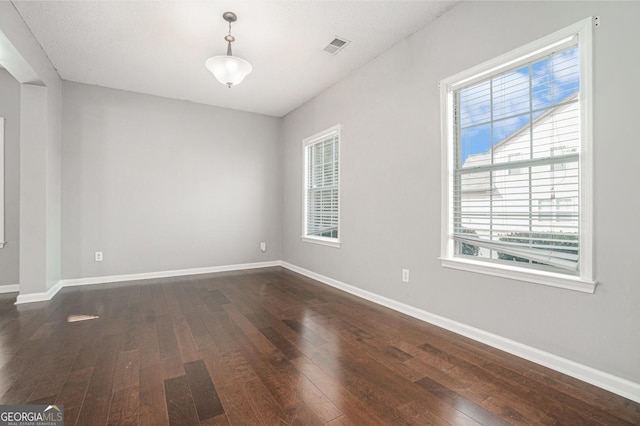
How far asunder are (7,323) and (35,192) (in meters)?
1.42

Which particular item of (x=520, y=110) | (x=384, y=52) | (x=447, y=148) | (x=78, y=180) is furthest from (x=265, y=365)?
(x=78, y=180)

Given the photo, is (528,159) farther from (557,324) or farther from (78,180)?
(78,180)

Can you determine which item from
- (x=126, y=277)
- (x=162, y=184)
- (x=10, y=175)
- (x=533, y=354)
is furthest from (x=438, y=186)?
(x=10, y=175)

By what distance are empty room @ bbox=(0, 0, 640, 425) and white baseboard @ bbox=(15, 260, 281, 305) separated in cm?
3

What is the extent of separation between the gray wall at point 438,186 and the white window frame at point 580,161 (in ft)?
0.13

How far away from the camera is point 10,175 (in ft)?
12.4

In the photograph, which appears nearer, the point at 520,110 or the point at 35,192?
the point at 520,110

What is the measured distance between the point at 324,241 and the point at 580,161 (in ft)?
9.86

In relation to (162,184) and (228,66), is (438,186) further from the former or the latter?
Answer: (162,184)

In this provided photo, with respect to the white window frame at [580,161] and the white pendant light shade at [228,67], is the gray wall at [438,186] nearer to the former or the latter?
the white window frame at [580,161]

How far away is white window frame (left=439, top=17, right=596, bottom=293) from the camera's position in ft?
5.93

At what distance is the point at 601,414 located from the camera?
4.99ft

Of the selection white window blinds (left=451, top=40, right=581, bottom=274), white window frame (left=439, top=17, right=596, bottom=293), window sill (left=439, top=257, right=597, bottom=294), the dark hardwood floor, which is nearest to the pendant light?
white window frame (left=439, top=17, right=596, bottom=293)

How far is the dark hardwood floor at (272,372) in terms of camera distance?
1524 millimetres
